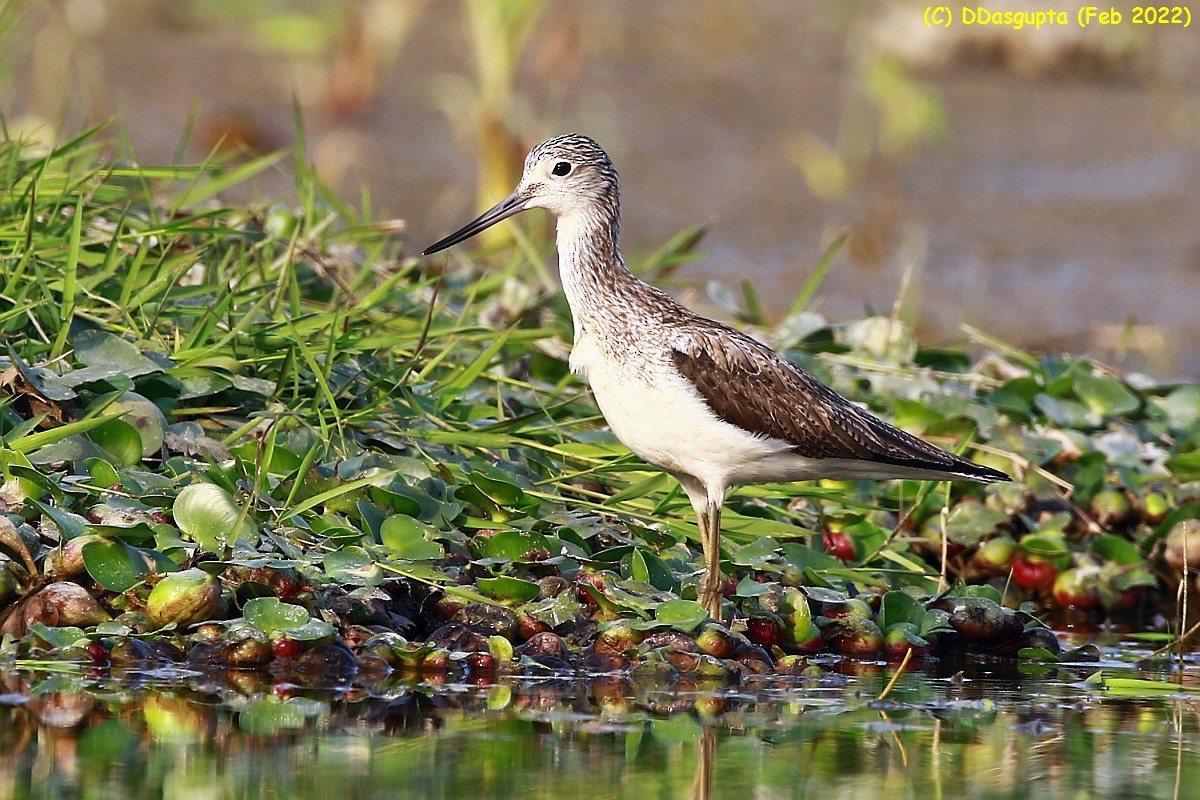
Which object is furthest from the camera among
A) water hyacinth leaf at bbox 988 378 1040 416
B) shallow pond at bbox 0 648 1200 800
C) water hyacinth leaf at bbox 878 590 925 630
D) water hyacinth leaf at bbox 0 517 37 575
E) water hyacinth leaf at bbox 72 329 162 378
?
water hyacinth leaf at bbox 988 378 1040 416

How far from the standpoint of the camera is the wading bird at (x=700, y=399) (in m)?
5.15

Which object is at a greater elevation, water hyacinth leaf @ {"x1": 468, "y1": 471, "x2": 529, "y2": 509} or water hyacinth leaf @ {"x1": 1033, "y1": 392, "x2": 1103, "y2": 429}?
water hyacinth leaf @ {"x1": 1033, "y1": 392, "x2": 1103, "y2": 429}

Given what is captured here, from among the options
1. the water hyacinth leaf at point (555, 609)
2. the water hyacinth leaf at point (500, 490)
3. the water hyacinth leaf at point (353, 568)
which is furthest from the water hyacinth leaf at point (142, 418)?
the water hyacinth leaf at point (555, 609)

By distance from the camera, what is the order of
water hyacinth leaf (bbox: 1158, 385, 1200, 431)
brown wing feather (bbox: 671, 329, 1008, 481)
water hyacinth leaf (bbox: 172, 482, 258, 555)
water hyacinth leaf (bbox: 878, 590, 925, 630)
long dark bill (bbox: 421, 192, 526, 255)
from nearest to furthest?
water hyacinth leaf (bbox: 172, 482, 258, 555)
brown wing feather (bbox: 671, 329, 1008, 481)
water hyacinth leaf (bbox: 878, 590, 925, 630)
long dark bill (bbox: 421, 192, 526, 255)
water hyacinth leaf (bbox: 1158, 385, 1200, 431)

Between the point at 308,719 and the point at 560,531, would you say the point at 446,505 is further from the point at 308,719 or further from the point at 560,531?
the point at 308,719

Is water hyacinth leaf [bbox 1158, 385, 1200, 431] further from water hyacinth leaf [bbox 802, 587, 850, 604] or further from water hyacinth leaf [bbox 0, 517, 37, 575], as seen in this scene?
water hyacinth leaf [bbox 0, 517, 37, 575]

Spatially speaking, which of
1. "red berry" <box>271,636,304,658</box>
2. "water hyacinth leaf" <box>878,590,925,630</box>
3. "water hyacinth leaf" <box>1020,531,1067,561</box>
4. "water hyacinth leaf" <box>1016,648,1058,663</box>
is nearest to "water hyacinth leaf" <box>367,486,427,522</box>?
"red berry" <box>271,636,304,658</box>

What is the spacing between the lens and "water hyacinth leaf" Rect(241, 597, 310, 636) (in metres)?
4.69

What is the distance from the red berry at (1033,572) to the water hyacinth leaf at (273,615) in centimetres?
266

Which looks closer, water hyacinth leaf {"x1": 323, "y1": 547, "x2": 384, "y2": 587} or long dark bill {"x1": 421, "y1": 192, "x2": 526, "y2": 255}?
water hyacinth leaf {"x1": 323, "y1": 547, "x2": 384, "y2": 587}

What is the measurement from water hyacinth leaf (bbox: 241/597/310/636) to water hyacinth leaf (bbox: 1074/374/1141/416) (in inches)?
142

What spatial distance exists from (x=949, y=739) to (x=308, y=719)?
1468mm

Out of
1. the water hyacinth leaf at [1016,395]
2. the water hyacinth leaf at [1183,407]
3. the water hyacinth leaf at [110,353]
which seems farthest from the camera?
the water hyacinth leaf at [1183,407]

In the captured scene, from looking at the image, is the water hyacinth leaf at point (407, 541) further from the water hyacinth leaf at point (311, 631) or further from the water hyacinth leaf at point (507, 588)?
the water hyacinth leaf at point (311, 631)
